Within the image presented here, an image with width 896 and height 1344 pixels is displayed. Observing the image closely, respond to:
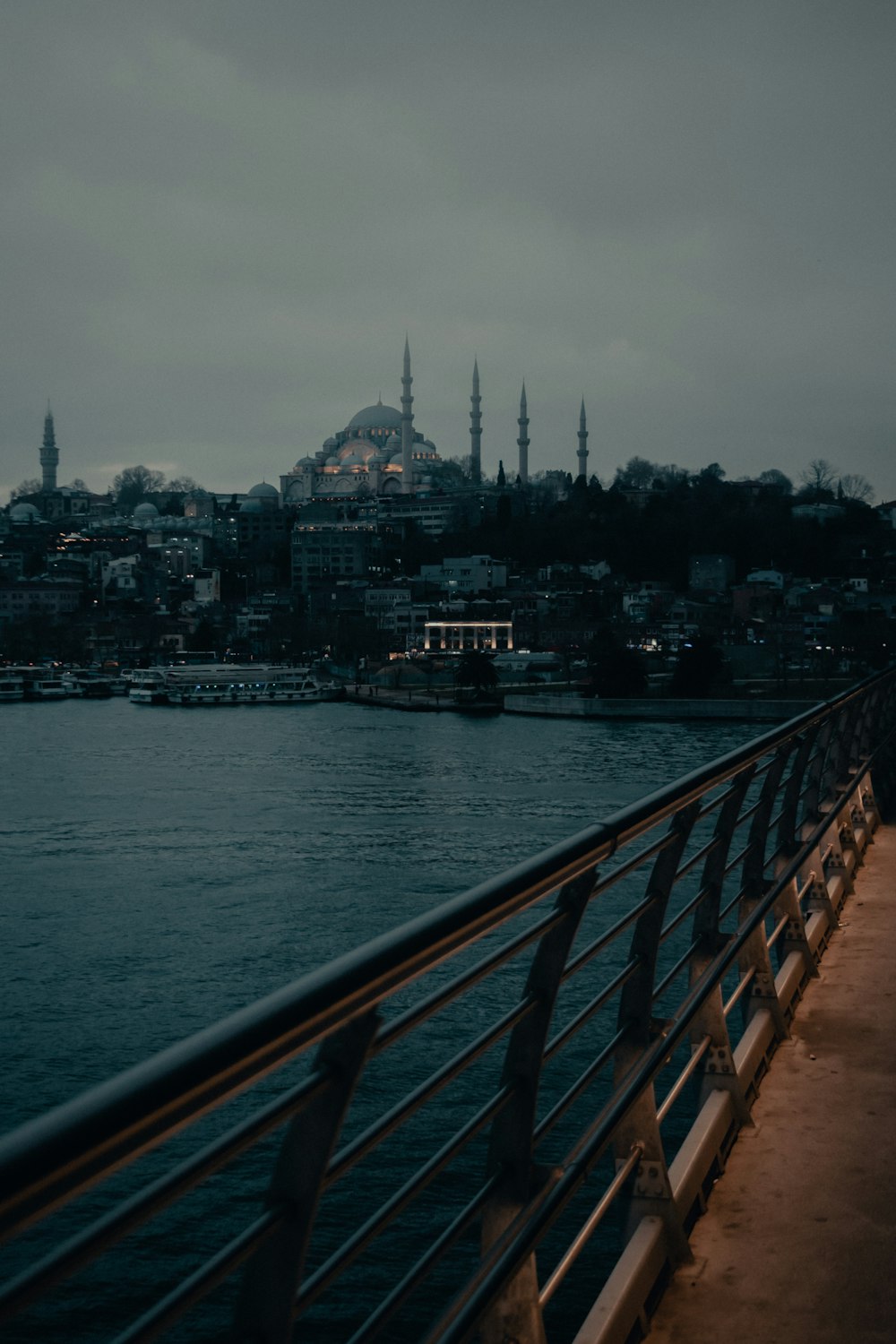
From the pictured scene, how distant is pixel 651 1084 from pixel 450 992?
0.46 metres

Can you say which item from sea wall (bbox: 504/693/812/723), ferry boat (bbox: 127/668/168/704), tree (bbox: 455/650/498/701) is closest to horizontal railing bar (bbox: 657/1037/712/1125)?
sea wall (bbox: 504/693/812/723)

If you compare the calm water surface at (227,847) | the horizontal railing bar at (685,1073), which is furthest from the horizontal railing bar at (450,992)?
the calm water surface at (227,847)

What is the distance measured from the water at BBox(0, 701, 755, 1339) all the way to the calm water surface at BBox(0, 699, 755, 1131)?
28 millimetres

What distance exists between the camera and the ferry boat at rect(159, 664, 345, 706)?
37.0m

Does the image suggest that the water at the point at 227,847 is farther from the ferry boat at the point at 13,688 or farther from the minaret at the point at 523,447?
the minaret at the point at 523,447

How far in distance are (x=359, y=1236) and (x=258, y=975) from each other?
25.9 feet

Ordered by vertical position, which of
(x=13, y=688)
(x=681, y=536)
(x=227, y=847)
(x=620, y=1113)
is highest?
(x=681, y=536)

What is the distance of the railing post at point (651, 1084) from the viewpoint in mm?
1121

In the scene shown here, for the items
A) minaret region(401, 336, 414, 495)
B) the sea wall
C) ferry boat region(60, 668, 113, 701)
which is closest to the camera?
the sea wall

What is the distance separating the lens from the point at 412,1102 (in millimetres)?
707

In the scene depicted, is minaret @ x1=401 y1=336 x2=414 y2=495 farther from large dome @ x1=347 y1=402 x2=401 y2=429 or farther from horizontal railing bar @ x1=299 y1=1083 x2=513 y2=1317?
horizontal railing bar @ x1=299 y1=1083 x2=513 y2=1317

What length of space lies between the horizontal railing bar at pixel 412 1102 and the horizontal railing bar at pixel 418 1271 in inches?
2.7

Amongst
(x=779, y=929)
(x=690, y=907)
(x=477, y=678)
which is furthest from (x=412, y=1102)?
(x=477, y=678)

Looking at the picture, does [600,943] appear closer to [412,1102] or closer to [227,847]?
[412,1102]
